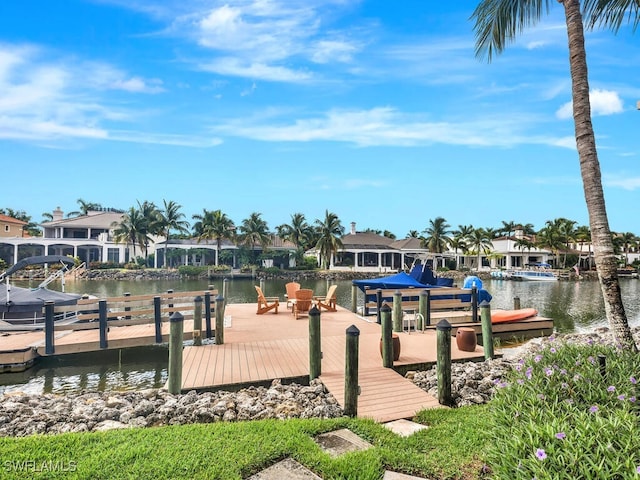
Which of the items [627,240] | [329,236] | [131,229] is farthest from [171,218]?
[627,240]

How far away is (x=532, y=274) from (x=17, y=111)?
55.4 m

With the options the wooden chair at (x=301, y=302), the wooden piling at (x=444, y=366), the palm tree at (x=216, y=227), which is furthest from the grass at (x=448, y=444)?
the palm tree at (x=216, y=227)

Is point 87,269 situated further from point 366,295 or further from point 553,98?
point 553,98

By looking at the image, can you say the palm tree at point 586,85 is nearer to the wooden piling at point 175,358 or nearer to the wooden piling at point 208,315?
the wooden piling at point 175,358

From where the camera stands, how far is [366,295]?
14.2 meters

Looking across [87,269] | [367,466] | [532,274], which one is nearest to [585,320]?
[367,466]

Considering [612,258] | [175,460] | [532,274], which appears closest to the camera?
[175,460]

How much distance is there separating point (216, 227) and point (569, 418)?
49.6 meters

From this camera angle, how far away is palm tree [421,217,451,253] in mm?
60156

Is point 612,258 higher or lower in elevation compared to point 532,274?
higher

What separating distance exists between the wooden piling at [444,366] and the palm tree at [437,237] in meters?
55.8

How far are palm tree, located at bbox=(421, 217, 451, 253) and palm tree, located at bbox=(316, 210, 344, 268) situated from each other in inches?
614

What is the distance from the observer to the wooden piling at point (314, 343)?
6.64 metres

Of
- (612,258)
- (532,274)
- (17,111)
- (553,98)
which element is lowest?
(532,274)
